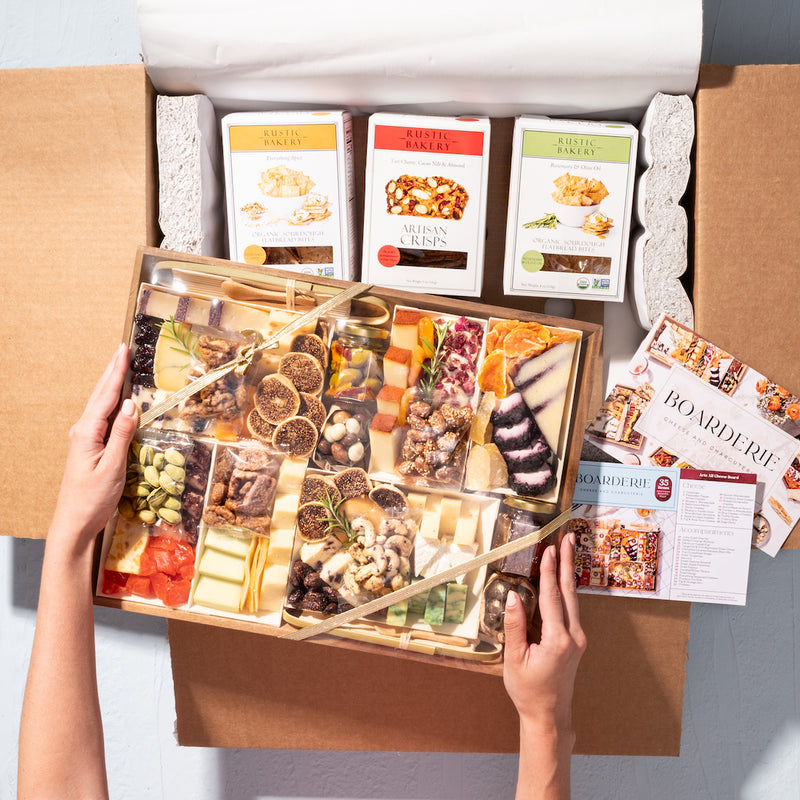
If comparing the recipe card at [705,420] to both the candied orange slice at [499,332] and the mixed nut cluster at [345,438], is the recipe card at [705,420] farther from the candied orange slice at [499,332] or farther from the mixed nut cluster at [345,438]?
the mixed nut cluster at [345,438]

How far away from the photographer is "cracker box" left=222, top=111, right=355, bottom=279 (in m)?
1.28

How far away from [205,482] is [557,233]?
0.93 meters


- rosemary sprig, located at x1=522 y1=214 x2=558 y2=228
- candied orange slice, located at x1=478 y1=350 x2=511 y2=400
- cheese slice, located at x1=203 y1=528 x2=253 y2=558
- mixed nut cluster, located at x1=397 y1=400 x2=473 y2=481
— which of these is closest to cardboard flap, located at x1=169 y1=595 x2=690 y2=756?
cheese slice, located at x1=203 y1=528 x2=253 y2=558

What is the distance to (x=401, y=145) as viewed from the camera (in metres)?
1.29

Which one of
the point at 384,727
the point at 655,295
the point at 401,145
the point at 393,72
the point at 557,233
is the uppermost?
the point at 393,72

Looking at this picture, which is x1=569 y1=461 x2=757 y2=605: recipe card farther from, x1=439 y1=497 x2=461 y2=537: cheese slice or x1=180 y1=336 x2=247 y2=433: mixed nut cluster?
x1=180 y1=336 x2=247 y2=433: mixed nut cluster

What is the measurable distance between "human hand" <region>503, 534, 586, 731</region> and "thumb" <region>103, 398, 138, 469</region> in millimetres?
819

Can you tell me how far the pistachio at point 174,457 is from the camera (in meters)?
1.21

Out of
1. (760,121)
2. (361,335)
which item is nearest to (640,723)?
(361,335)

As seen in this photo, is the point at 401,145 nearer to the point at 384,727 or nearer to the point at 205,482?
the point at 205,482

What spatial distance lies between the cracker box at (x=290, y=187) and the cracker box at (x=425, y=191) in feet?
0.23

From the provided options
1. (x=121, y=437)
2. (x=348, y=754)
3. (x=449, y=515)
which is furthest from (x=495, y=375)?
(x=348, y=754)

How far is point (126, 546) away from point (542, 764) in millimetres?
967

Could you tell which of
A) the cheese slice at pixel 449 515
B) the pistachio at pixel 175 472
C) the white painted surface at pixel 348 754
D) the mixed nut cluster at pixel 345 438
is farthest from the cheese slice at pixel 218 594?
the white painted surface at pixel 348 754
